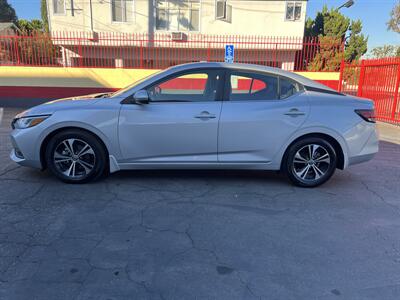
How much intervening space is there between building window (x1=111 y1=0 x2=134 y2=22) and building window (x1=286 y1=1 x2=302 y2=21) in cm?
898

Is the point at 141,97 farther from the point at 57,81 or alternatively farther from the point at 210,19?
the point at 210,19

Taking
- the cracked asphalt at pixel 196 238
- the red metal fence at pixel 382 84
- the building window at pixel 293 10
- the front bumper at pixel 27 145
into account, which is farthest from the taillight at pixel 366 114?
the building window at pixel 293 10

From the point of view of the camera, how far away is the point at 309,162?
454 centimetres

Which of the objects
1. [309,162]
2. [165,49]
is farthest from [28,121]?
[165,49]

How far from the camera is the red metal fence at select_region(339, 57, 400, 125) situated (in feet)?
33.4

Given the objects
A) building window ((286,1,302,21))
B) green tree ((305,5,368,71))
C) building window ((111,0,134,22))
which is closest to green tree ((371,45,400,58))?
green tree ((305,5,368,71))

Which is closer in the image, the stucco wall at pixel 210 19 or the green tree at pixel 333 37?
the green tree at pixel 333 37

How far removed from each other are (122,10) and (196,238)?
18599mm

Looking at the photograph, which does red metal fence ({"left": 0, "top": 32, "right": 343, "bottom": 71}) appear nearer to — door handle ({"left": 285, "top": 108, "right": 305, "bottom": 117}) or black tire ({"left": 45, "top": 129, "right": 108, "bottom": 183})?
black tire ({"left": 45, "top": 129, "right": 108, "bottom": 183})

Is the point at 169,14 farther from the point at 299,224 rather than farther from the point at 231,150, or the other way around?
the point at 299,224

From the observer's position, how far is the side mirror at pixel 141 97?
417 centimetres

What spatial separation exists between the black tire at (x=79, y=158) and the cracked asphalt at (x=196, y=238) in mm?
151

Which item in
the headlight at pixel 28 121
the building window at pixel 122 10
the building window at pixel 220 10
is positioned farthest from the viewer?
the building window at pixel 220 10

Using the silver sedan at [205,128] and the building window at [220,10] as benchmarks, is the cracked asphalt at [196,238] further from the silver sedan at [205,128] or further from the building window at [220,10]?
the building window at [220,10]
